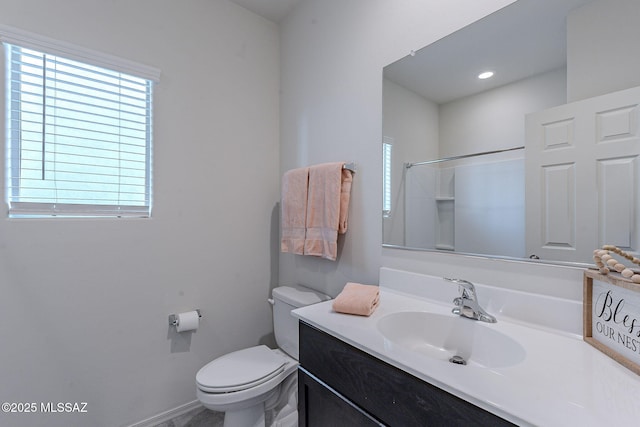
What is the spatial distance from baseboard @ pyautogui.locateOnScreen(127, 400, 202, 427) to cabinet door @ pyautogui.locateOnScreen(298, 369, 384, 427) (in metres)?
1.02

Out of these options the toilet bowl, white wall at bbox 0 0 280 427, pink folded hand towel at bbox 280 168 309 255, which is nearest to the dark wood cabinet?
the toilet bowl

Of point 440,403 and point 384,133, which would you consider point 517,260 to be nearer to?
point 440,403

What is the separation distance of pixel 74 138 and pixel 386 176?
1.52 meters

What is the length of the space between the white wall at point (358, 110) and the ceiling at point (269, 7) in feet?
0.20

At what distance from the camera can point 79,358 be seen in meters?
1.39

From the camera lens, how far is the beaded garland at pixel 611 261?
2.18ft

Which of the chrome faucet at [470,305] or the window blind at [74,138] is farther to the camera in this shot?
the window blind at [74,138]

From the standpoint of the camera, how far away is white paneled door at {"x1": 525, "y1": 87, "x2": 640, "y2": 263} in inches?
29.6

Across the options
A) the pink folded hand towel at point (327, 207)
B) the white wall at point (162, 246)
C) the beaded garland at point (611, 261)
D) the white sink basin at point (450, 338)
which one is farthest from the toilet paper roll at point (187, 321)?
the beaded garland at point (611, 261)

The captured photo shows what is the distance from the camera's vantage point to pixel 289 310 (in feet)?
5.32

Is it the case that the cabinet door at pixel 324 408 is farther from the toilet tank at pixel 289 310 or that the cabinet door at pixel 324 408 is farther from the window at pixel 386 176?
the window at pixel 386 176

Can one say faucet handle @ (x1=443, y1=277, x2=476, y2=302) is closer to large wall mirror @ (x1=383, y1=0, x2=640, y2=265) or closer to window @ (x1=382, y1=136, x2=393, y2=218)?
large wall mirror @ (x1=383, y1=0, x2=640, y2=265)

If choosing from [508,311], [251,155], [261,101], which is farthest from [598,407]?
[261,101]

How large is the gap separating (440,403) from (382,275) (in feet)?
2.37
